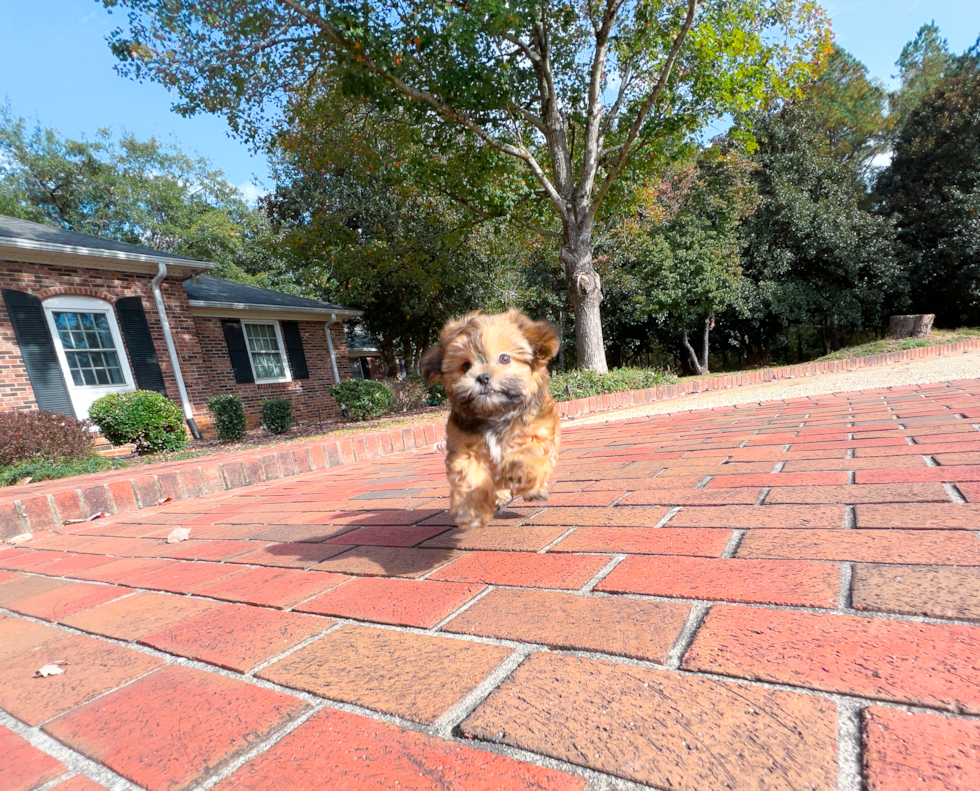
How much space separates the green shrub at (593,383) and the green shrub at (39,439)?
28.8 ft

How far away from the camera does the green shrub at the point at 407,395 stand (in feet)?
47.7

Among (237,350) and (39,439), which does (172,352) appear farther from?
(39,439)

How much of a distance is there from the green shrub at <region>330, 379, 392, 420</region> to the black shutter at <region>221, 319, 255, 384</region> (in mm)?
3307

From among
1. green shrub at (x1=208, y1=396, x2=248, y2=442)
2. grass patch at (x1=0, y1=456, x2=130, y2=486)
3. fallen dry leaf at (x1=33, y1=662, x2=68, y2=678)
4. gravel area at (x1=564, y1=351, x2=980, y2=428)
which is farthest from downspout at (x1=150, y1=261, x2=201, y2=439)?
fallen dry leaf at (x1=33, y1=662, x2=68, y2=678)

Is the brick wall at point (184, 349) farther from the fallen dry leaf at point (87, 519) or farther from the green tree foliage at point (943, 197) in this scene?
the green tree foliage at point (943, 197)

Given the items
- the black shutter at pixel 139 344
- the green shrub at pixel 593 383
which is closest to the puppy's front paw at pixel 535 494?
the green shrub at pixel 593 383

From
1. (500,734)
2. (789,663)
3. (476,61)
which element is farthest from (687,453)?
(476,61)

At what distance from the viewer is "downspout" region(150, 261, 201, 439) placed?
12.0 meters

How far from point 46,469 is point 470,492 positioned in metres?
8.22

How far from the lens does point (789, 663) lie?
962mm

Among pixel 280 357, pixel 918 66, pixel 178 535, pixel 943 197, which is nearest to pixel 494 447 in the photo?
pixel 178 535

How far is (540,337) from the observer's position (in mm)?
Answer: 2303

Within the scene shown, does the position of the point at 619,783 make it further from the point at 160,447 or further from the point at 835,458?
the point at 160,447

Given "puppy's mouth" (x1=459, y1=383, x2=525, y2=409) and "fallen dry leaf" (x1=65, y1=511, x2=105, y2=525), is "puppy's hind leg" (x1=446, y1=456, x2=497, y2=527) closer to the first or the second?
"puppy's mouth" (x1=459, y1=383, x2=525, y2=409)
